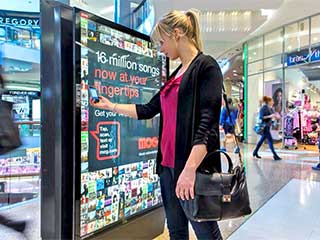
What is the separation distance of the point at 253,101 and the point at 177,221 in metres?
13.4

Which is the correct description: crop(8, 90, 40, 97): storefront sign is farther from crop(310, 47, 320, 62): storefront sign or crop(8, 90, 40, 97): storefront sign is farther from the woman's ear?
crop(310, 47, 320, 62): storefront sign

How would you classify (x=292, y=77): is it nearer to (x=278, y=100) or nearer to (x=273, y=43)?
(x=278, y=100)

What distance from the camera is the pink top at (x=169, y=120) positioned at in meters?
1.52

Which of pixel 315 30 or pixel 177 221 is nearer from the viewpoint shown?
pixel 177 221

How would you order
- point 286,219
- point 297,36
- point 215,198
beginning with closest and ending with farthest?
point 215,198
point 286,219
point 297,36

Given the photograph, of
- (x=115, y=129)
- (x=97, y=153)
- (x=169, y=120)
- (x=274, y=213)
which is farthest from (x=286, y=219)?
(x=169, y=120)

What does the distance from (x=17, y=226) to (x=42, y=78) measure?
170 cm

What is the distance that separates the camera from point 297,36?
37.7 feet

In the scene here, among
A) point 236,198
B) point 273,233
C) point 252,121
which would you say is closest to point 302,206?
point 273,233

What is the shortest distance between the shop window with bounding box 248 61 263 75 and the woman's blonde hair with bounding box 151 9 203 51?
12861mm

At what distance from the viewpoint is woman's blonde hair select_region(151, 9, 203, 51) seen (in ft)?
4.86

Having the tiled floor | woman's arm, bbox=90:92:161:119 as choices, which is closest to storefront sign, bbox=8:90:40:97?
the tiled floor

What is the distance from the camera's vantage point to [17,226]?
3082 mm

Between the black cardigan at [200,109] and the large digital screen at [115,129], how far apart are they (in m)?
0.69
